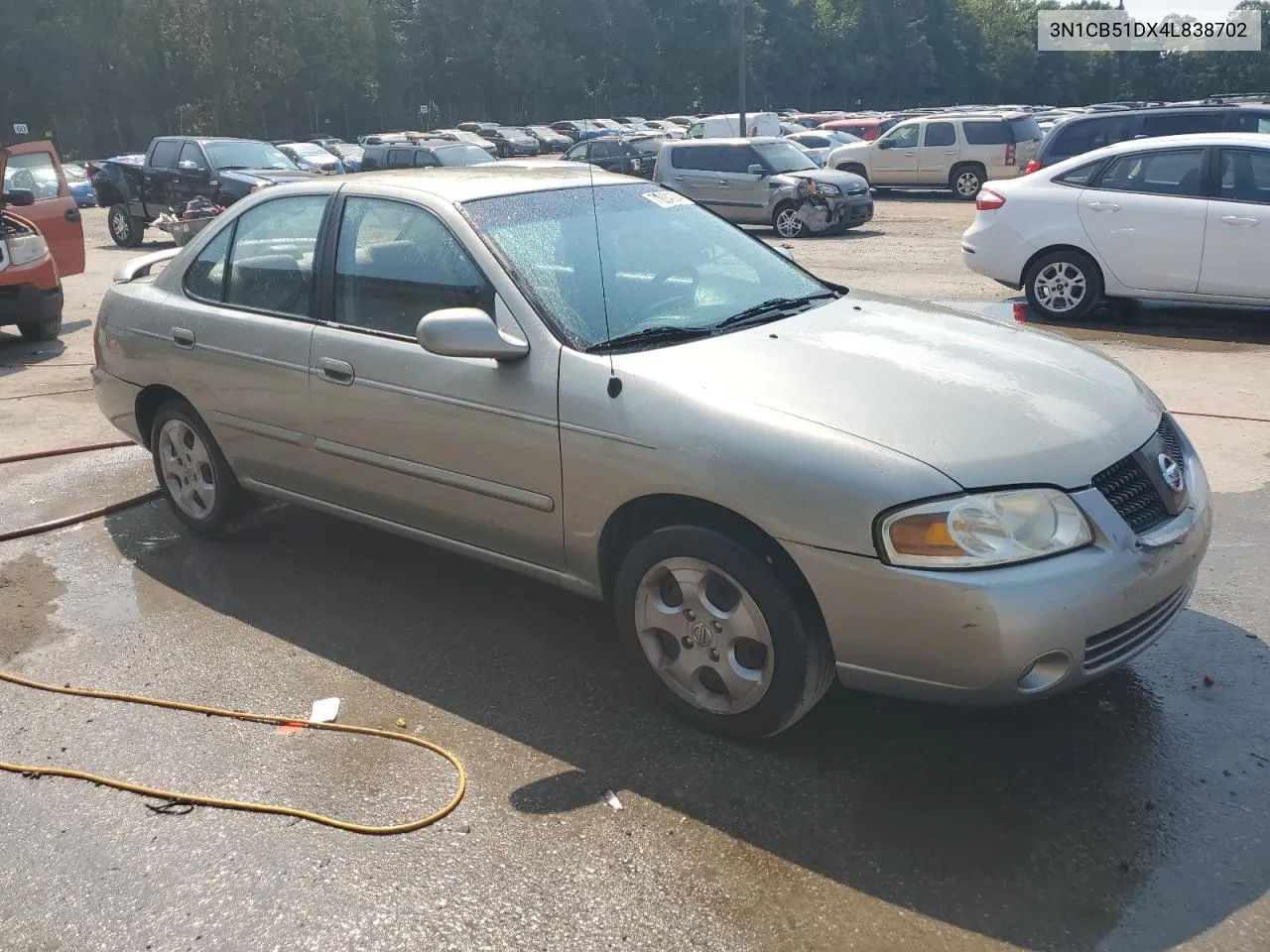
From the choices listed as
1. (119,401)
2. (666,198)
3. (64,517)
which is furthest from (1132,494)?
(64,517)

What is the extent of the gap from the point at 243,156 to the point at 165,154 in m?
1.38

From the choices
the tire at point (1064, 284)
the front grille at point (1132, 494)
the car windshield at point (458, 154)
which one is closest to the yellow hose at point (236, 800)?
the front grille at point (1132, 494)

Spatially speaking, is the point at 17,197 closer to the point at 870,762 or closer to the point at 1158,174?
the point at 1158,174

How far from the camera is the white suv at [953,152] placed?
77.7 feet

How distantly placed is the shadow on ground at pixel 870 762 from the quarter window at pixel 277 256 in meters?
1.23

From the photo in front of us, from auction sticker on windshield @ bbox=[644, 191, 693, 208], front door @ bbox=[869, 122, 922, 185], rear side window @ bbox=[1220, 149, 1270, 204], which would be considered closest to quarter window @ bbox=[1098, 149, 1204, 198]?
rear side window @ bbox=[1220, 149, 1270, 204]

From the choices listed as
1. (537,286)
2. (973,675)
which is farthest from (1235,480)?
(537,286)

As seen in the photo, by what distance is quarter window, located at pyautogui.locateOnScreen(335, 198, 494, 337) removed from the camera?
414 centimetres

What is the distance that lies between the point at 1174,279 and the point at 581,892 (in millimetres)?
8345

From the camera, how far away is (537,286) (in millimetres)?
3990

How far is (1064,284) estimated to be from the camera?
10.1 metres

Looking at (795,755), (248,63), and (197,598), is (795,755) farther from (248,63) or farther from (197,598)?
(248,63)

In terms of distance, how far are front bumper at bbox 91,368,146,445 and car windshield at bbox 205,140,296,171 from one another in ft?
46.5

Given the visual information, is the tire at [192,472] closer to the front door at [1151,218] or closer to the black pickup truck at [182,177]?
the front door at [1151,218]
